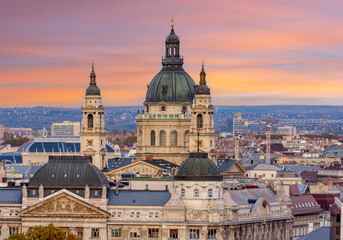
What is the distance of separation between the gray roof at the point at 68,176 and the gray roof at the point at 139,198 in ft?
9.72

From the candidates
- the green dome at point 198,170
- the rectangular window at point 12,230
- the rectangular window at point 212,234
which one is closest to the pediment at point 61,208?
the rectangular window at point 12,230

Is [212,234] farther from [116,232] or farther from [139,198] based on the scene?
[116,232]

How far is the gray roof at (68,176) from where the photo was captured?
18888cm

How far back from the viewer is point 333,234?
15775 centimetres

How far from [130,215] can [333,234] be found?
3439 centimetres

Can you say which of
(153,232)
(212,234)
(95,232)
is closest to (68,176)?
(95,232)

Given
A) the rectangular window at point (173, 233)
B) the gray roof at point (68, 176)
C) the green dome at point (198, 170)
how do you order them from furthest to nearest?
the gray roof at point (68, 176), the green dome at point (198, 170), the rectangular window at point (173, 233)

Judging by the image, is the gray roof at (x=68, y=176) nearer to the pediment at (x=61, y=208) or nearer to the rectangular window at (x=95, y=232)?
the pediment at (x=61, y=208)

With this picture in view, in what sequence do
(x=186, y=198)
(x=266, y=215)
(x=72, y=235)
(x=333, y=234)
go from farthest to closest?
1. (x=266, y=215)
2. (x=186, y=198)
3. (x=72, y=235)
4. (x=333, y=234)

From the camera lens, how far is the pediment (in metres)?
186

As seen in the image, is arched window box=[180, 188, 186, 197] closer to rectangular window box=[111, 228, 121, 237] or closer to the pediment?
rectangular window box=[111, 228, 121, 237]

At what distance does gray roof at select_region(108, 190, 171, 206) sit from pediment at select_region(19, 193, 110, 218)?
9.97 ft

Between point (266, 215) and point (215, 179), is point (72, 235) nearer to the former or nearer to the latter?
point (215, 179)

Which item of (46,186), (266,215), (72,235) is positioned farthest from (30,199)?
(266,215)
